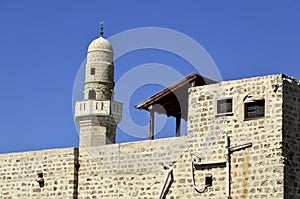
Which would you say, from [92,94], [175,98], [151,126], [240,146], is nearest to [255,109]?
[240,146]

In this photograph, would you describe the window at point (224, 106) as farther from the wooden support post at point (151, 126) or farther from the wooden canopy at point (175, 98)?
the wooden support post at point (151, 126)

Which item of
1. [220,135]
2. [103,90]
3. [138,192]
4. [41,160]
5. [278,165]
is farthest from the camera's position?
[103,90]

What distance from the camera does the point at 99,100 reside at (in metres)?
33.8

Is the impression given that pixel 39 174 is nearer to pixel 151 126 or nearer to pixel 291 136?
pixel 151 126

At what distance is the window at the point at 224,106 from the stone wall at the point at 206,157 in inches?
4.9

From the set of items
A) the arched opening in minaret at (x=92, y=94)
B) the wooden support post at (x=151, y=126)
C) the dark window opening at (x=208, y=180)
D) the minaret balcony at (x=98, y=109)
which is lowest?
the dark window opening at (x=208, y=180)

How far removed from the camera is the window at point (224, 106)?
20.5 metres

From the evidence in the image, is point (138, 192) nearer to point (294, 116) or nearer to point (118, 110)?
point (294, 116)

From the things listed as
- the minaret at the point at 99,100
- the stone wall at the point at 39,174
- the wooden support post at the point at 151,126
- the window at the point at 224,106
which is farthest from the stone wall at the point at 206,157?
the minaret at the point at 99,100

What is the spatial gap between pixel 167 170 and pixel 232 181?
224 centimetres

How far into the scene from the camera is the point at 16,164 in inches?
983

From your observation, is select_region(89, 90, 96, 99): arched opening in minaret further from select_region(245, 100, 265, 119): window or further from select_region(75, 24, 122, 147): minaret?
select_region(245, 100, 265, 119): window

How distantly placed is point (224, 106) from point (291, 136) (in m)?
2.04

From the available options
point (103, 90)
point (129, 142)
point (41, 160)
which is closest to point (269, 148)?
point (129, 142)
